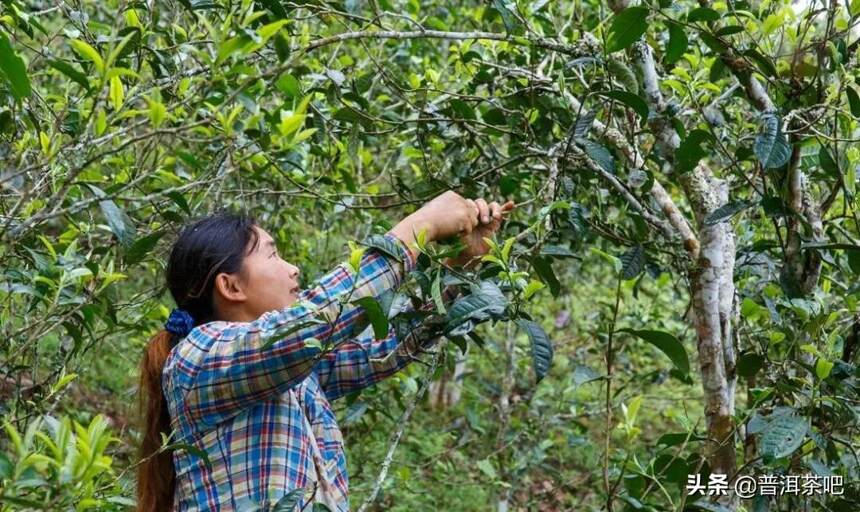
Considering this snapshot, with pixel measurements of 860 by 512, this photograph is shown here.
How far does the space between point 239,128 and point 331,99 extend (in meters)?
0.82

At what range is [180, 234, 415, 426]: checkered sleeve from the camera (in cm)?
157

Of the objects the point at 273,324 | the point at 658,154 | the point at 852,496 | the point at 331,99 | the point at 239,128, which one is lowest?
the point at 852,496

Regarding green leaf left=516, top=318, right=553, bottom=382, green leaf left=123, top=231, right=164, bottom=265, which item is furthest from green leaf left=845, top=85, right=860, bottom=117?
green leaf left=123, top=231, right=164, bottom=265

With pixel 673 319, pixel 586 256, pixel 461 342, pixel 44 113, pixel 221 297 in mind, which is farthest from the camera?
pixel 673 319

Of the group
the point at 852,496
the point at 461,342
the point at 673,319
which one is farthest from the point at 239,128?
the point at 673,319

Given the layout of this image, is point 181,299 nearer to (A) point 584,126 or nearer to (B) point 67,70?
(B) point 67,70

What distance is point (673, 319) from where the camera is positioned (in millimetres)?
5094

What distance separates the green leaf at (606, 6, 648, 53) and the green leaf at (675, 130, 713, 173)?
A: 0.87 ft

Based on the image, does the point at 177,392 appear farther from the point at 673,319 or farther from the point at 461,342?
the point at 673,319

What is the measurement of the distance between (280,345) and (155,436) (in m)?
0.55

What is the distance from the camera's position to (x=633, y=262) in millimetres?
2119

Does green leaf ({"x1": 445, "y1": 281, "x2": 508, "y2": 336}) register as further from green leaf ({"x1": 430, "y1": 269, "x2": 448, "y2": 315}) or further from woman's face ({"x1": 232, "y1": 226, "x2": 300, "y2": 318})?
woman's face ({"x1": 232, "y1": 226, "x2": 300, "y2": 318})

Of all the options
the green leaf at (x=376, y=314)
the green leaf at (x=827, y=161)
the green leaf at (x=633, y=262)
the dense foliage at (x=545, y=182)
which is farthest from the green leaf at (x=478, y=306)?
the green leaf at (x=827, y=161)

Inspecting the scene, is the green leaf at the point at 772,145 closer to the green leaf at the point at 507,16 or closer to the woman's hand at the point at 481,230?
the woman's hand at the point at 481,230
